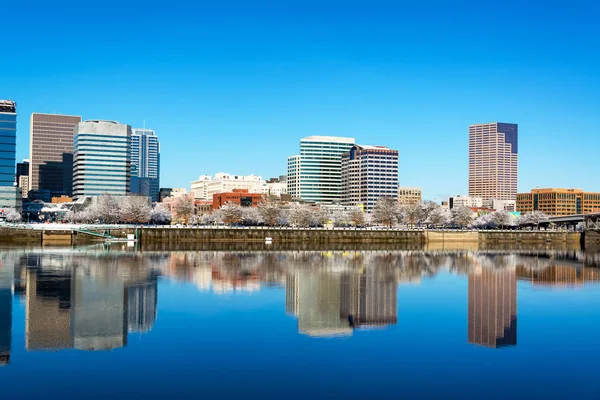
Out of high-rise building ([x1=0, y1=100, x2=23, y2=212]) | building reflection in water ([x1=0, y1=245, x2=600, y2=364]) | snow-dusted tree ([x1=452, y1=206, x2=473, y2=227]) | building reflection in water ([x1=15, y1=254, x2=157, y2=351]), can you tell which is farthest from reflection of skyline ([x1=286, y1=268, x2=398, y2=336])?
high-rise building ([x1=0, y1=100, x2=23, y2=212])

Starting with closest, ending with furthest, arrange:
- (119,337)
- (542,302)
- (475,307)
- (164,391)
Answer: (164,391) → (119,337) → (475,307) → (542,302)

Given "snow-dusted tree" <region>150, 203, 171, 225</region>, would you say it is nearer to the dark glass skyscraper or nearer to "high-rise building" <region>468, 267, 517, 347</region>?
the dark glass skyscraper

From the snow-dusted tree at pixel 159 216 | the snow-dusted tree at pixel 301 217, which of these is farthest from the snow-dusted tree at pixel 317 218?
the snow-dusted tree at pixel 159 216

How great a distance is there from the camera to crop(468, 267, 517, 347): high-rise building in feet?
108

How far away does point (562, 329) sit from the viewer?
3578 cm

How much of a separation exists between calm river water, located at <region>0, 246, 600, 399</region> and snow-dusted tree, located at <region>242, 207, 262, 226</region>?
124 metres

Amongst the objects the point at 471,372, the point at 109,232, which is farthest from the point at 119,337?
the point at 109,232

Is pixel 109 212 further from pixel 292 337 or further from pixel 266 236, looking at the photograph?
pixel 292 337

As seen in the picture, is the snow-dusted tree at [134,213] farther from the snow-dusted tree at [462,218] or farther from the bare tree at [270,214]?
the snow-dusted tree at [462,218]

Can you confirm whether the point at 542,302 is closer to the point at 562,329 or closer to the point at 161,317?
the point at 562,329

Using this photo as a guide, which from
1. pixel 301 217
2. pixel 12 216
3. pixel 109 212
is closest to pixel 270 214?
pixel 301 217

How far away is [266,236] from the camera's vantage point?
144875mm

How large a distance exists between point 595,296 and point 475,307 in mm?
14060

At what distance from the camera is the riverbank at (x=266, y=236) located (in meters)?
130
